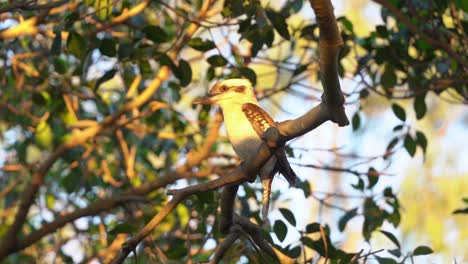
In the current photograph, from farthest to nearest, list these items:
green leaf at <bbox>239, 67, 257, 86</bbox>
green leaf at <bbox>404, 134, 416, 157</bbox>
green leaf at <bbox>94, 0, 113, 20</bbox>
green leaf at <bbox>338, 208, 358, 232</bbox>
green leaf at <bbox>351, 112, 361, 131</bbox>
Result: green leaf at <bbox>351, 112, 361, 131</bbox>, green leaf at <bbox>404, 134, 416, 157</bbox>, green leaf at <bbox>338, 208, 358, 232</bbox>, green leaf at <bbox>239, 67, 257, 86</bbox>, green leaf at <bbox>94, 0, 113, 20</bbox>

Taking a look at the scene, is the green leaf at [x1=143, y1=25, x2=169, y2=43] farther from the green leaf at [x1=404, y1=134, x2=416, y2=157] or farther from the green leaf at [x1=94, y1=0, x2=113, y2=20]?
the green leaf at [x1=404, y1=134, x2=416, y2=157]

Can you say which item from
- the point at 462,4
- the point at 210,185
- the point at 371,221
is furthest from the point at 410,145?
the point at 210,185

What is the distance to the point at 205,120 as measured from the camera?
6547 mm

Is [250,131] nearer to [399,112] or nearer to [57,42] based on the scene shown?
[57,42]

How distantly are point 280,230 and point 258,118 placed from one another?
0.59 meters

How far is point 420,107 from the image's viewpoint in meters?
5.67

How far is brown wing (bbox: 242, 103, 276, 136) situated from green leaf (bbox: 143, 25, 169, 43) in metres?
0.77

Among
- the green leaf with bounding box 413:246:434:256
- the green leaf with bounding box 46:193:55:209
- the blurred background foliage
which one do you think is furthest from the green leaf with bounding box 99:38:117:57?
the green leaf with bounding box 46:193:55:209

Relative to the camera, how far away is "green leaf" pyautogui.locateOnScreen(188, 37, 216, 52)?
5316 millimetres

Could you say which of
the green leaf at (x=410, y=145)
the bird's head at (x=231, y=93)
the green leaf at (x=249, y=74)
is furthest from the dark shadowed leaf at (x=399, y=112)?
the bird's head at (x=231, y=93)

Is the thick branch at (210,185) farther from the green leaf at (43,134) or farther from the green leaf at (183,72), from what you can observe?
the green leaf at (43,134)

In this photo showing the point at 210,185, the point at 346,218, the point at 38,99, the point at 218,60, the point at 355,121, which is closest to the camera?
the point at 210,185

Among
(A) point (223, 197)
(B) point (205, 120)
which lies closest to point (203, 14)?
(B) point (205, 120)

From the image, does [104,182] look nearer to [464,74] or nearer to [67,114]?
[67,114]
